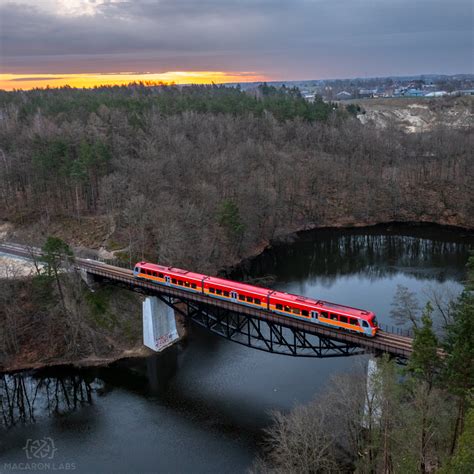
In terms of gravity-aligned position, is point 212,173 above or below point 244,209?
above

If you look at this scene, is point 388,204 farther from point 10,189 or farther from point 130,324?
point 10,189

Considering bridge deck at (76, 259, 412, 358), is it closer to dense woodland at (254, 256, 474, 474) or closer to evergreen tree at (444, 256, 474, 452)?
dense woodland at (254, 256, 474, 474)

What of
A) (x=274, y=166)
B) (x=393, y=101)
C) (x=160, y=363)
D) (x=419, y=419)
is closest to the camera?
(x=419, y=419)

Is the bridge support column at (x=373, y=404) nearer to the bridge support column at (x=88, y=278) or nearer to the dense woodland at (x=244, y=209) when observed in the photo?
the dense woodland at (x=244, y=209)

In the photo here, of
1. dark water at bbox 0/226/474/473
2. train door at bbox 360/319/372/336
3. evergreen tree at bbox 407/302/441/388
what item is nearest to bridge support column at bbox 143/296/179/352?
dark water at bbox 0/226/474/473

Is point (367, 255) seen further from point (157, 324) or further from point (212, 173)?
point (157, 324)

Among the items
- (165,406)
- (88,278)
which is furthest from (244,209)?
(165,406)

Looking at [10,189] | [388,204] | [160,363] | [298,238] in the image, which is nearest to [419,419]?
[160,363]
